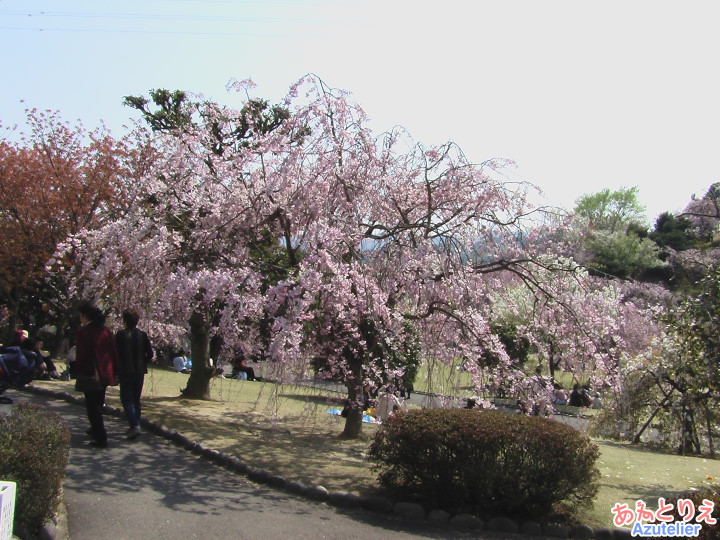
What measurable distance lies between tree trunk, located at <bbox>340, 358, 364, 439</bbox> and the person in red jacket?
3677 millimetres

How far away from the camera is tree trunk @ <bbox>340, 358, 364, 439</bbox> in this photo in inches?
409

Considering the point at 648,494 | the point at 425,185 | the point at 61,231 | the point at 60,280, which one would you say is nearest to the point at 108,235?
the point at 425,185

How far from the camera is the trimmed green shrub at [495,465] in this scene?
21.2 feet

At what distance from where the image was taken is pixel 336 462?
8570 mm

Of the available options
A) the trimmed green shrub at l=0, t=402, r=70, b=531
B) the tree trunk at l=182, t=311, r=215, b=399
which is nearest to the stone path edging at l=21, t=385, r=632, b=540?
the trimmed green shrub at l=0, t=402, r=70, b=531

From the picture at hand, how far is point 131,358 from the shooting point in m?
8.89

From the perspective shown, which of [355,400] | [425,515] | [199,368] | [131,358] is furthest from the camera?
→ [199,368]

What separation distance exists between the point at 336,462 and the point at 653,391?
8544 mm

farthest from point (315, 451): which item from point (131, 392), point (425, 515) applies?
point (425, 515)

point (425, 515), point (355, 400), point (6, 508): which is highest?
point (355, 400)

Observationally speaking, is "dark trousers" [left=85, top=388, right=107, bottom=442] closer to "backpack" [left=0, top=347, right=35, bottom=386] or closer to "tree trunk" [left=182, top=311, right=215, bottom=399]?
"backpack" [left=0, top=347, right=35, bottom=386]

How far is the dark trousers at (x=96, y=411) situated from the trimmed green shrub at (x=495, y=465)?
395 centimetres

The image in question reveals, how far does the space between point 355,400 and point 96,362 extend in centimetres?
409

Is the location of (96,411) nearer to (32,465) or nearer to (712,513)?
(32,465)
